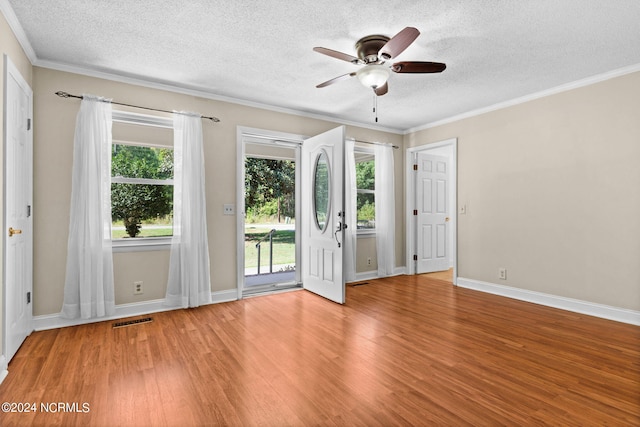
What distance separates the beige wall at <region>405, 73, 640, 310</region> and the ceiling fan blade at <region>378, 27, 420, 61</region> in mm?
2684

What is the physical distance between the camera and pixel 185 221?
376 cm

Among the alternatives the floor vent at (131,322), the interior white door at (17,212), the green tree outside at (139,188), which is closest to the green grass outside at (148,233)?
the green tree outside at (139,188)

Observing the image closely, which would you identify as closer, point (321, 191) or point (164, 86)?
point (164, 86)

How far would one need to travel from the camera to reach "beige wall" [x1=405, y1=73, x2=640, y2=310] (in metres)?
3.38

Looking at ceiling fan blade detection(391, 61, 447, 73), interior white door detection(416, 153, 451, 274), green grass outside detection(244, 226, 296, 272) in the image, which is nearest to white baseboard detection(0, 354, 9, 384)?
ceiling fan blade detection(391, 61, 447, 73)

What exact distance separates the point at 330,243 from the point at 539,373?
100.0 inches

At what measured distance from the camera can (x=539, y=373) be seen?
229 cm

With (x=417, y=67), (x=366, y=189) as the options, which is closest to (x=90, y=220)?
(x=417, y=67)

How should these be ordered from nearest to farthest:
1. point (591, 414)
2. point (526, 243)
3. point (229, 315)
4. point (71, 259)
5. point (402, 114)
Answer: point (591, 414) < point (71, 259) < point (229, 315) < point (526, 243) < point (402, 114)

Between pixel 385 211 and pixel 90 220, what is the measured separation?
4.16 m

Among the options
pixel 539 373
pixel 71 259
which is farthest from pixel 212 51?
pixel 539 373

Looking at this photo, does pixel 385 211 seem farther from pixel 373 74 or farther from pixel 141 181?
pixel 141 181

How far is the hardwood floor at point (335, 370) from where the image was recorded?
1844 mm

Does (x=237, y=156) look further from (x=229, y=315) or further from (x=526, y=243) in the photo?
(x=526, y=243)
